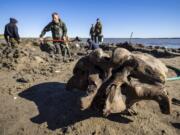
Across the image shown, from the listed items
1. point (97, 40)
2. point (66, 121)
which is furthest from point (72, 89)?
point (97, 40)

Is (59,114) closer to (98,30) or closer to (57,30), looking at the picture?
(57,30)

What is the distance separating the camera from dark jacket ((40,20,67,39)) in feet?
37.1

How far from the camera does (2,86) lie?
6957 mm

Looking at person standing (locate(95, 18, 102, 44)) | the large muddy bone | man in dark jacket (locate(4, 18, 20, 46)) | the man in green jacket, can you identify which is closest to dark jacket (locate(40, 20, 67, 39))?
the man in green jacket

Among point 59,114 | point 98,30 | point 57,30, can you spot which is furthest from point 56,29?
point 98,30

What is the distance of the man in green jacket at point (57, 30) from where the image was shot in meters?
11.1

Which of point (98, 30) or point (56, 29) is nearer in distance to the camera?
point (56, 29)

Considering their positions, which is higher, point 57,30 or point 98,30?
point 57,30

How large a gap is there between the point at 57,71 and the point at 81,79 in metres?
2.65

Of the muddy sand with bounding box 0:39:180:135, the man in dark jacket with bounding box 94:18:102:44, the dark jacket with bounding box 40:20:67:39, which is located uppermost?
the dark jacket with bounding box 40:20:67:39

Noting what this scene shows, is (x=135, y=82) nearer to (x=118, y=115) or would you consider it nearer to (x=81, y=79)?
(x=118, y=115)

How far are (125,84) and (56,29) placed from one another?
7496 millimetres

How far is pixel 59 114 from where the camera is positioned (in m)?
5.15

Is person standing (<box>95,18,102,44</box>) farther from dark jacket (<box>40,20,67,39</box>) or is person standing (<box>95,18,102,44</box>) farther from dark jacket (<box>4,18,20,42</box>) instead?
dark jacket (<box>40,20,67,39</box>)
